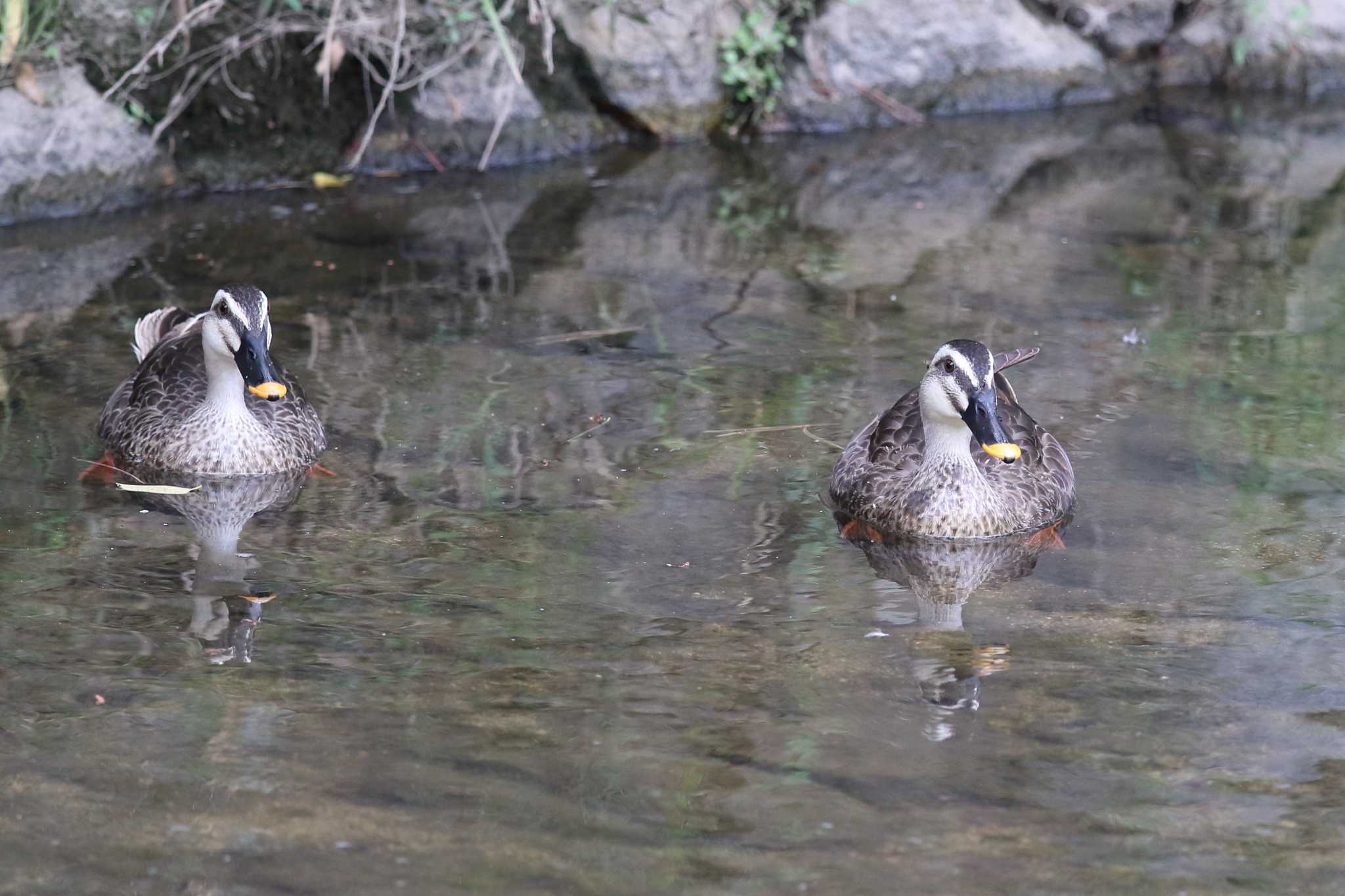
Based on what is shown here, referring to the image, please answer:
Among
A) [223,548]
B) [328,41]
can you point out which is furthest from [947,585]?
[328,41]

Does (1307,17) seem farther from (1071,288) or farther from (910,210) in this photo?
(1071,288)

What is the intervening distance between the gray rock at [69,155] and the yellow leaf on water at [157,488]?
437cm

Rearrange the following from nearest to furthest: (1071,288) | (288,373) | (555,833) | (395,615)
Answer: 1. (555,833)
2. (395,615)
3. (288,373)
4. (1071,288)

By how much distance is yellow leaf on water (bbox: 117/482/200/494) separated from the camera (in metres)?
7.06

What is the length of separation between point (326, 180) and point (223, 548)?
5803 mm

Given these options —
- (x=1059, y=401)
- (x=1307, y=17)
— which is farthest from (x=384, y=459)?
(x=1307, y=17)

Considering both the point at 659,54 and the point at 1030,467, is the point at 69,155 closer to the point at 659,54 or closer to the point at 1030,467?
the point at 659,54

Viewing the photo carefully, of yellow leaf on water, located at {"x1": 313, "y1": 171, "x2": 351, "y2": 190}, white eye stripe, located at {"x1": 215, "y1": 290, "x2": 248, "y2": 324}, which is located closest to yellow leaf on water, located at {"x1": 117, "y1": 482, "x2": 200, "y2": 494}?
white eye stripe, located at {"x1": 215, "y1": 290, "x2": 248, "y2": 324}

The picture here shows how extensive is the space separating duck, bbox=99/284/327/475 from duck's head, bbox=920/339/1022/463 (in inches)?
104

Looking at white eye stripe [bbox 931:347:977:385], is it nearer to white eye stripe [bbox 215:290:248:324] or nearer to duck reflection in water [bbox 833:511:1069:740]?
duck reflection in water [bbox 833:511:1069:740]

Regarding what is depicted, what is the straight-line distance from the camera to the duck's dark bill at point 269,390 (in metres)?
6.72

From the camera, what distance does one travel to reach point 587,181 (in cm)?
1212

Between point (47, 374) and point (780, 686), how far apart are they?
4.44m

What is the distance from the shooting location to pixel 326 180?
11.8 meters
